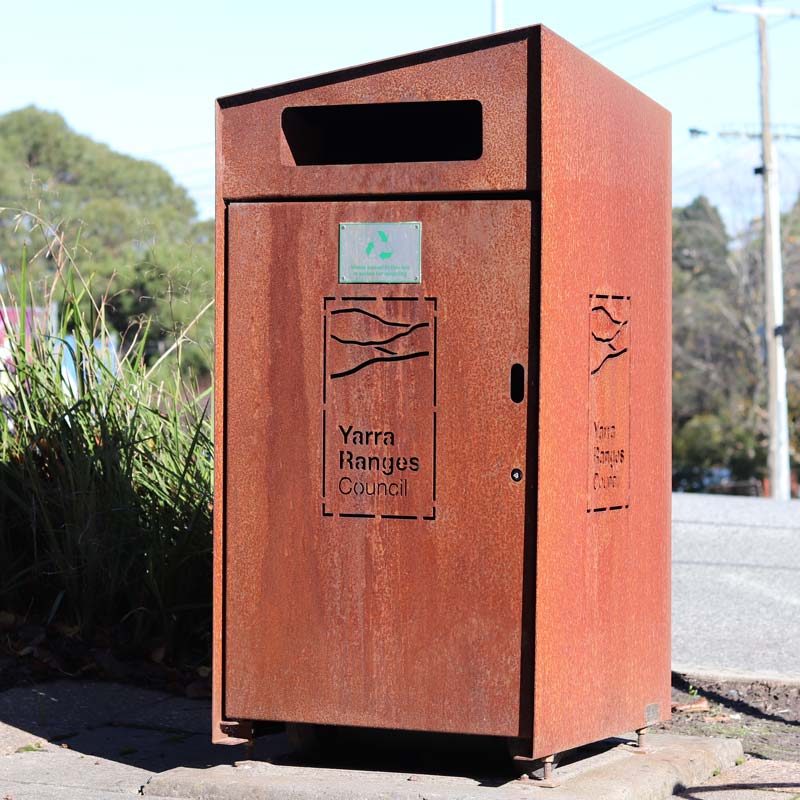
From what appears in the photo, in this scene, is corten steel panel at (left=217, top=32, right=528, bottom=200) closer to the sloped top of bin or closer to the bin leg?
the sloped top of bin

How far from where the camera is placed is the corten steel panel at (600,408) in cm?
362

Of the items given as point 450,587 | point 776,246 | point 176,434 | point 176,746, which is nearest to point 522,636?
point 450,587

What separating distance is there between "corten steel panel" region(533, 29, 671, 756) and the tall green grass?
1.96 metres

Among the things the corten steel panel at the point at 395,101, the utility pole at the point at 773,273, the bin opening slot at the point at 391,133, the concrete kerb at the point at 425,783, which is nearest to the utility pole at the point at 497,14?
the utility pole at the point at 773,273

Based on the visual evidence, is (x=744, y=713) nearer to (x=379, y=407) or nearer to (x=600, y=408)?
(x=600, y=408)

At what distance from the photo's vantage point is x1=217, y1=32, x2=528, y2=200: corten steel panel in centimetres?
362

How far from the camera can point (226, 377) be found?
3.92 m

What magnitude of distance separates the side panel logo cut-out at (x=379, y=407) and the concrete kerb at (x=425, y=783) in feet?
2.49

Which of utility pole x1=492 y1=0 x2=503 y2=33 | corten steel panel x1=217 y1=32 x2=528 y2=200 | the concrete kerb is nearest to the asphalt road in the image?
the concrete kerb

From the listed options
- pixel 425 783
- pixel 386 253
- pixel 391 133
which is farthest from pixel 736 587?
pixel 386 253

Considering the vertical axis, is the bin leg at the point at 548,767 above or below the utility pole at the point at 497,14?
below

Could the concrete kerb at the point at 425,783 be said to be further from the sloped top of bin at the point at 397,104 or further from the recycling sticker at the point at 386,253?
the sloped top of bin at the point at 397,104

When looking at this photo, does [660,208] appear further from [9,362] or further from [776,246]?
[776,246]

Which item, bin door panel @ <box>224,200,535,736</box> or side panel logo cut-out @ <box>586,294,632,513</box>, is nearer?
bin door panel @ <box>224,200,535,736</box>
